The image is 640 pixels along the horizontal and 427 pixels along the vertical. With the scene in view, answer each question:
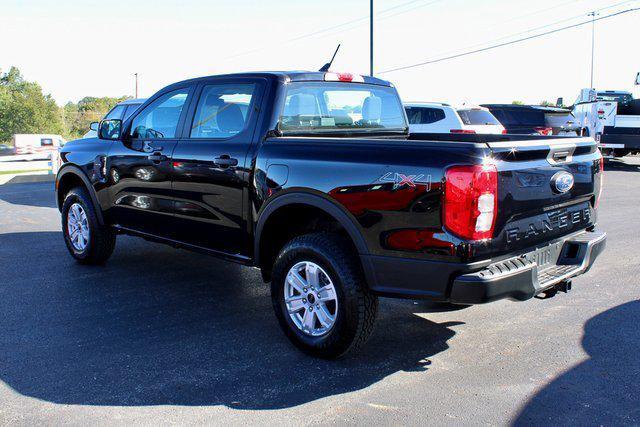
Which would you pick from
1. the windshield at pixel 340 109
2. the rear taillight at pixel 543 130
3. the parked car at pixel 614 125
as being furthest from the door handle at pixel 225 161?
the parked car at pixel 614 125

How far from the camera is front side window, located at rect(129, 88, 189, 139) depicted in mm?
5199

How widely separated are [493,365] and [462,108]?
10.3 metres

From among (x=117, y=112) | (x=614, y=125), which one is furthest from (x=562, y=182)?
(x=614, y=125)

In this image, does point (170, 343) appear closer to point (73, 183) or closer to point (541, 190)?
point (541, 190)

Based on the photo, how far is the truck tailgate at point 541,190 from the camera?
340cm

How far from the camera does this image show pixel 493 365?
3.87m

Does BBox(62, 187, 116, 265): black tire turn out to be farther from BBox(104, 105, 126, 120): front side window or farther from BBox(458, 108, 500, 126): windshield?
BBox(458, 108, 500, 126): windshield

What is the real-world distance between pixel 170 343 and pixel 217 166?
4.37 ft

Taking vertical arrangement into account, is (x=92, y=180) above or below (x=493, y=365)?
above

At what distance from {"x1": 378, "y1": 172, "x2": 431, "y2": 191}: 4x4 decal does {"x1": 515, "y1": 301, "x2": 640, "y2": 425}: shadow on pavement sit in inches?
52.9

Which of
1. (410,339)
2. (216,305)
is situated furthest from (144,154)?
(410,339)

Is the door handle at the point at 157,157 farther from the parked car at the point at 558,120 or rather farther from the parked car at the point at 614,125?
the parked car at the point at 614,125

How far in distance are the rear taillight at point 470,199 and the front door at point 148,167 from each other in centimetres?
264

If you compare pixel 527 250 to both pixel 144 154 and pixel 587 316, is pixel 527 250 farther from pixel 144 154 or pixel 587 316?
pixel 144 154
